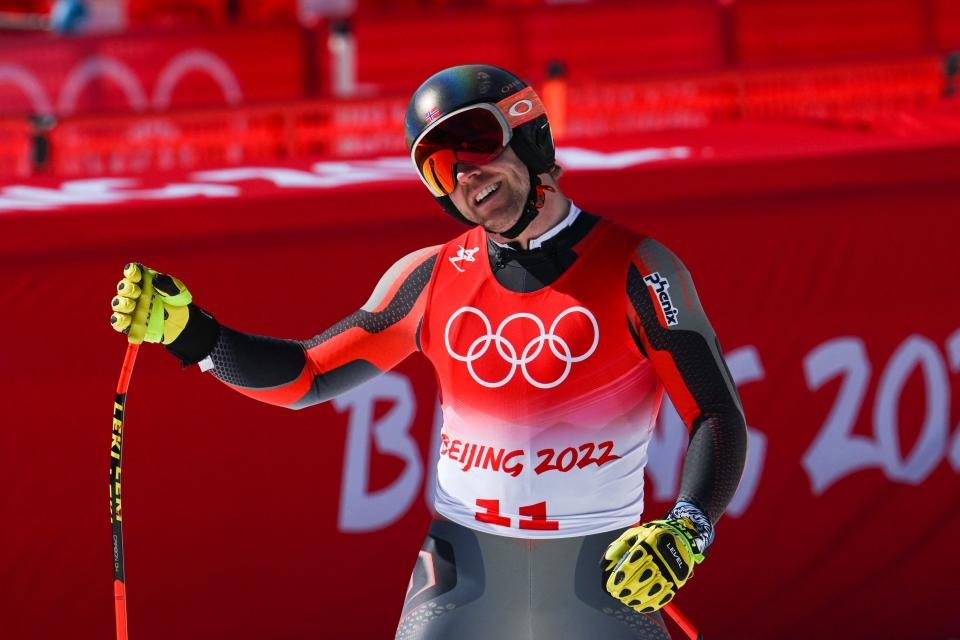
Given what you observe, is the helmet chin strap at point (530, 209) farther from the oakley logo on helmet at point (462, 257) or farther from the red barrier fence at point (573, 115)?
the red barrier fence at point (573, 115)

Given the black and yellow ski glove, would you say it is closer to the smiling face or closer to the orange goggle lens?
the smiling face

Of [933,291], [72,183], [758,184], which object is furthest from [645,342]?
[72,183]

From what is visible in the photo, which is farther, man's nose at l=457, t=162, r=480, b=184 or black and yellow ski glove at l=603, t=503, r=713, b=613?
man's nose at l=457, t=162, r=480, b=184

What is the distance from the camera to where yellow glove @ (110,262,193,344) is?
9.70ft

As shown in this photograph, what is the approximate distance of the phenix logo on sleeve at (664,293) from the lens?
286cm

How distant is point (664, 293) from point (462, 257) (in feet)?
1.64

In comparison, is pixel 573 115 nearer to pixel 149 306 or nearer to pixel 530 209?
pixel 530 209

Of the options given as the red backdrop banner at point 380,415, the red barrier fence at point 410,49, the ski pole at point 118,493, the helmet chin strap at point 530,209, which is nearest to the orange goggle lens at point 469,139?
the helmet chin strap at point 530,209

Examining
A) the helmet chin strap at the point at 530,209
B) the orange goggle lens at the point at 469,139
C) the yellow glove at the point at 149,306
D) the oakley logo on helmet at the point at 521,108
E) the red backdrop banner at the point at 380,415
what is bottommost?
the red backdrop banner at the point at 380,415

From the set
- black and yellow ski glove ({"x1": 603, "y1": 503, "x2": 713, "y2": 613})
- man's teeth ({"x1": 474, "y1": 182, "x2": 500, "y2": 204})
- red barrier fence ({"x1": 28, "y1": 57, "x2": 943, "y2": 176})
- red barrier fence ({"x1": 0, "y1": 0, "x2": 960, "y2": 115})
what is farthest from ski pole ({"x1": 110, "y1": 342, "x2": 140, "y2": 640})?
red barrier fence ({"x1": 0, "y1": 0, "x2": 960, "y2": 115})

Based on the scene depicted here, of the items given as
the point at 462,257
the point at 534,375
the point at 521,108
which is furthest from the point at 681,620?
the point at 521,108

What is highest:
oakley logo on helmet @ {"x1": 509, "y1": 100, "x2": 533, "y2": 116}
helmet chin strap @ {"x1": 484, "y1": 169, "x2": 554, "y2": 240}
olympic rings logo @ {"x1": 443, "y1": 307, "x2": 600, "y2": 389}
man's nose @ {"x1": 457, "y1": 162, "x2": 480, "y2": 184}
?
oakley logo on helmet @ {"x1": 509, "y1": 100, "x2": 533, "y2": 116}

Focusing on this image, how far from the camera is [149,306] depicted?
2.99 meters

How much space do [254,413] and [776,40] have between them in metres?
8.52
